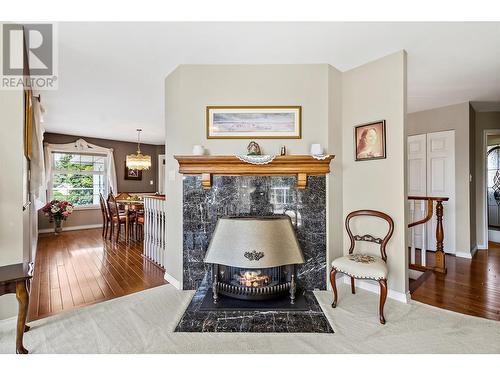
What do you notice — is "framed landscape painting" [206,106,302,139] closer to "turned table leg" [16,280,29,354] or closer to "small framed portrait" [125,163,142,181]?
"turned table leg" [16,280,29,354]

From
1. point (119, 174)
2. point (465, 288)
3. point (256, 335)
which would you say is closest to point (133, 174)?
point (119, 174)

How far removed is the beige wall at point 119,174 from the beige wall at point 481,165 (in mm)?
7627

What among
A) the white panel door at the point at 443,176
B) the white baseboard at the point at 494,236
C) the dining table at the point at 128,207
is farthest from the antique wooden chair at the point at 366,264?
the white baseboard at the point at 494,236

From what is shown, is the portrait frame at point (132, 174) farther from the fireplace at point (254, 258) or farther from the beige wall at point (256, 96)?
the fireplace at point (254, 258)

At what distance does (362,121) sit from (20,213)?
3.34 meters

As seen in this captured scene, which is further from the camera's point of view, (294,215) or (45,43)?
(294,215)

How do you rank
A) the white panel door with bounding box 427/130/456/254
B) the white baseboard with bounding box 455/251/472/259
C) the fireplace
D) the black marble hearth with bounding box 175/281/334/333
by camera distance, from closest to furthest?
the black marble hearth with bounding box 175/281/334/333 → the fireplace → the white baseboard with bounding box 455/251/472/259 → the white panel door with bounding box 427/130/456/254

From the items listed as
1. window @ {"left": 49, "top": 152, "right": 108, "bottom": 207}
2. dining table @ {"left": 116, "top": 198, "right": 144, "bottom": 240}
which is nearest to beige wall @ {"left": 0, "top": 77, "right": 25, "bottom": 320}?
dining table @ {"left": 116, "top": 198, "right": 144, "bottom": 240}

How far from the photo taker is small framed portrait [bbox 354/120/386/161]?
2.53 meters

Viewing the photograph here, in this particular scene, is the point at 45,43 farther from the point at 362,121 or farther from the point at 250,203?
the point at 362,121

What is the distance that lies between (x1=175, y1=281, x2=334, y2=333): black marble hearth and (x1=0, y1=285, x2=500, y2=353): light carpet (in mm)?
58
